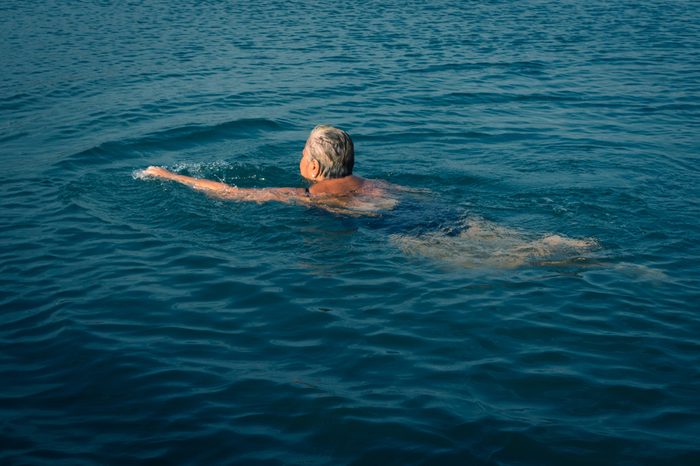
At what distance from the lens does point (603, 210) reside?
10656mm

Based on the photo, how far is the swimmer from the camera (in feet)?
33.7

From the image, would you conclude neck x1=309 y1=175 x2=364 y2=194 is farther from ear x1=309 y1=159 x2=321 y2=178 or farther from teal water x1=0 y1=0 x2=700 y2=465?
teal water x1=0 y1=0 x2=700 y2=465

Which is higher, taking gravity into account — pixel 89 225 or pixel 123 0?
pixel 123 0

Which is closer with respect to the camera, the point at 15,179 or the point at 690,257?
the point at 690,257

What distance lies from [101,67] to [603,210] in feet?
49.8

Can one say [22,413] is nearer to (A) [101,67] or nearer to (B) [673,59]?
(A) [101,67]

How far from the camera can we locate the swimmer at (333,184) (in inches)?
404

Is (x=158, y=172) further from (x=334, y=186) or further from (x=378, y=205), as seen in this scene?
(x=378, y=205)

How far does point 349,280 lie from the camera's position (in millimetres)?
8859

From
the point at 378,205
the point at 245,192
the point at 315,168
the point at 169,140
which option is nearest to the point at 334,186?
the point at 315,168

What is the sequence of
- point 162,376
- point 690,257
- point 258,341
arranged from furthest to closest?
point 690,257 < point 258,341 < point 162,376

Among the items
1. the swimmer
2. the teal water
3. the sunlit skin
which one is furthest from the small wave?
the swimmer

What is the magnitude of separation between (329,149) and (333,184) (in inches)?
19.9

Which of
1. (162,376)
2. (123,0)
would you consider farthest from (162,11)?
(162,376)
